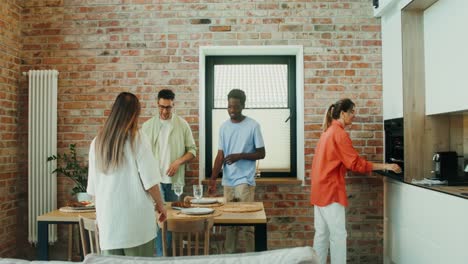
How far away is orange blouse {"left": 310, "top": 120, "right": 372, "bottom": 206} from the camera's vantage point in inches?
150

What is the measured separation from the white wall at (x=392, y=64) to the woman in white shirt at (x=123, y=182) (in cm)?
265

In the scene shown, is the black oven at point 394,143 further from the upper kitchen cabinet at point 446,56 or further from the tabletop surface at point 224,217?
the tabletop surface at point 224,217

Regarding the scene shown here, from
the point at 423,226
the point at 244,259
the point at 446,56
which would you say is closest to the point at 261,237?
the point at 423,226

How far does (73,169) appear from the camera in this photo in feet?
15.6

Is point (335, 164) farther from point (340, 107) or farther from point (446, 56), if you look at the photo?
point (446, 56)

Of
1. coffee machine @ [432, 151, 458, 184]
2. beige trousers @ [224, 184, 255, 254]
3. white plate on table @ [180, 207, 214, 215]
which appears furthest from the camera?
beige trousers @ [224, 184, 255, 254]

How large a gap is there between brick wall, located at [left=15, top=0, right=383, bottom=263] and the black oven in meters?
0.21

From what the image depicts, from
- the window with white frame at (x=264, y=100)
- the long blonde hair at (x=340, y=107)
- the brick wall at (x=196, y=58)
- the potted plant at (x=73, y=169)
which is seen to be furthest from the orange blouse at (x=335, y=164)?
the potted plant at (x=73, y=169)

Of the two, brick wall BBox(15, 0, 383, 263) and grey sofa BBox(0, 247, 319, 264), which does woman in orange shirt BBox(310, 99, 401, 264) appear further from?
grey sofa BBox(0, 247, 319, 264)

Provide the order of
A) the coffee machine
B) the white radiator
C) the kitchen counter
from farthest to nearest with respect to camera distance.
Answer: the white radiator
the coffee machine
the kitchen counter

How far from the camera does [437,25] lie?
387 cm

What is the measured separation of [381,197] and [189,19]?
8.89ft

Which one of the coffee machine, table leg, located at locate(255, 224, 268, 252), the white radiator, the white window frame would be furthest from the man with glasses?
the coffee machine

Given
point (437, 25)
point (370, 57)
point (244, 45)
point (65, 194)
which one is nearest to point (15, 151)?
point (65, 194)
